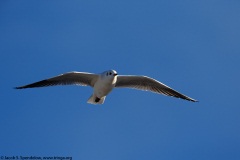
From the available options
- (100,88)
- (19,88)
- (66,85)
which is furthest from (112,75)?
(19,88)

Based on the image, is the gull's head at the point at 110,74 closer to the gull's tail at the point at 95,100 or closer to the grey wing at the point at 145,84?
the grey wing at the point at 145,84

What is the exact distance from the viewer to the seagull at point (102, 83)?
16.1 m

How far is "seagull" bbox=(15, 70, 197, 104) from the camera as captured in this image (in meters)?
16.1

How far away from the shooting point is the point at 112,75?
619 inches

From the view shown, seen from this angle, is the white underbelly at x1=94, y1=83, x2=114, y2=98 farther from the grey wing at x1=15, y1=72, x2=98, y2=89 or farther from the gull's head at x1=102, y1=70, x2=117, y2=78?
the grey wing at x1=15, y1=72, x2=98, y2=89

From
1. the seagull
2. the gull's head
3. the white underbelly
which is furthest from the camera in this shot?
the seagull

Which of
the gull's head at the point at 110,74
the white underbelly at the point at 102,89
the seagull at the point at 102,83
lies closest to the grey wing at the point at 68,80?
the seagull at the point at 102,83

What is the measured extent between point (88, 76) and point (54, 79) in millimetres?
1133

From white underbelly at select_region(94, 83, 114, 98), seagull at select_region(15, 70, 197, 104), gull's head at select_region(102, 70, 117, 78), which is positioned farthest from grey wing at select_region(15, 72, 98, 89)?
gull's head at select_region(102, 70, 117, 78)

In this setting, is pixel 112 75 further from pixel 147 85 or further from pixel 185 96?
pixel 185 96

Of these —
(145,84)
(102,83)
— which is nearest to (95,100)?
(102,83)

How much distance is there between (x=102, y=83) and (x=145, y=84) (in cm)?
191

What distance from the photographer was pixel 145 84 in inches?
679

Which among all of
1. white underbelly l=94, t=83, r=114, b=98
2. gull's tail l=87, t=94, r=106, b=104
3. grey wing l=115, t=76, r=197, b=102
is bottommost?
gull's tail l=87, t=94, r=106, b=104
